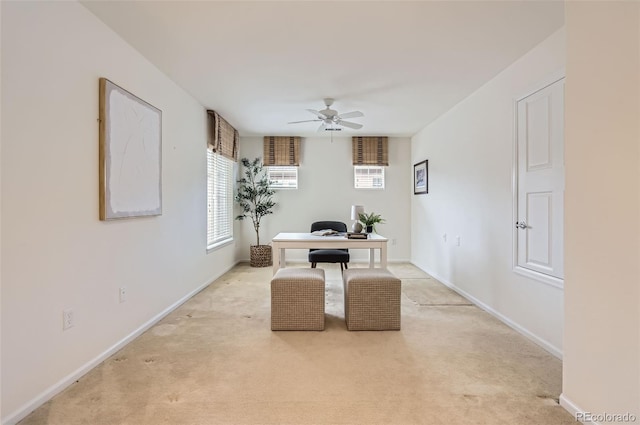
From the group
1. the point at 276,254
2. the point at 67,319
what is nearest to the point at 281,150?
the point at 276,254

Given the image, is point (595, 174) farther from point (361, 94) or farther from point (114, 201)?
point (114, 201)

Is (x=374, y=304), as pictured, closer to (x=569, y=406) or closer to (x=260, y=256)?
(x=569, y=406)

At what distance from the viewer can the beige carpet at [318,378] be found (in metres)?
1.66

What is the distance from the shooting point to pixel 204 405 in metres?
1.74

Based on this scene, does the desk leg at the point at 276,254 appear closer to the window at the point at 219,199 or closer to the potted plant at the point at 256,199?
the window at the point at 219,199

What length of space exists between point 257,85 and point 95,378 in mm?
2891

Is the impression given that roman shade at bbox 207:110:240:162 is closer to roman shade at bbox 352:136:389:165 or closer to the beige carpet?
roman shade at bbox 352:136:389:165

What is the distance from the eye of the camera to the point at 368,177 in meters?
6.23

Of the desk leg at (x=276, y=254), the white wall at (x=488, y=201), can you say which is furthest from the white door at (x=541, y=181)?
the desk leg at (x=276, y=254)

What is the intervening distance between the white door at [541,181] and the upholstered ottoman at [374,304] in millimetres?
1153

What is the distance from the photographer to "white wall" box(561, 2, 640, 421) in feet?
4.45

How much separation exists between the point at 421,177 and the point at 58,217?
196 inches

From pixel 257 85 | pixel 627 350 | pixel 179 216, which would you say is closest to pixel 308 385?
pixel 627 350

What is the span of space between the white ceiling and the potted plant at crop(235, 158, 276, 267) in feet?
6.96
